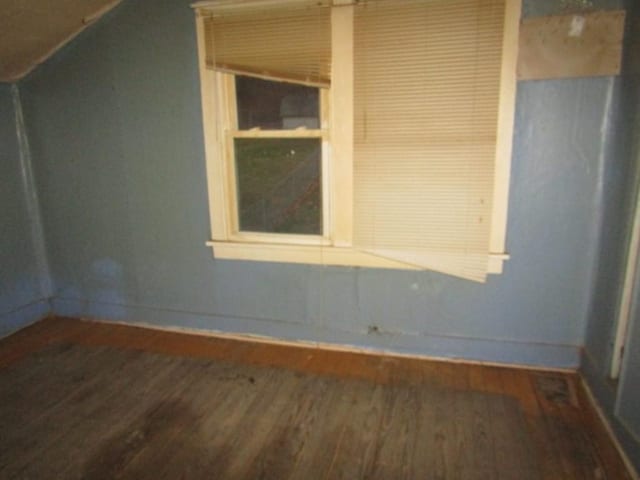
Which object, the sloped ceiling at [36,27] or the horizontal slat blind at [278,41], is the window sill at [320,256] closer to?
the horizontal slat blind at [278,41]

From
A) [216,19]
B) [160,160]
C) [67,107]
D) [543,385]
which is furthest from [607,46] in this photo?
[67,107]

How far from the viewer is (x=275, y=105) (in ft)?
8.75

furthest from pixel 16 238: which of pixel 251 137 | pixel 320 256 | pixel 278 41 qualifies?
pixel 278 41

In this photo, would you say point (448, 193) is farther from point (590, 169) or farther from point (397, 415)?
point (397, 415)

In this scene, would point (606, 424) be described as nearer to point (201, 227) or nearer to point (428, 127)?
point (428, 127)

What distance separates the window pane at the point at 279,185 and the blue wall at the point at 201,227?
28 cm

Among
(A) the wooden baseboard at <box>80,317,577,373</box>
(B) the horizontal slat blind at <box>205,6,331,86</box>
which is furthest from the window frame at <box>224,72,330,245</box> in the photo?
(A) the wooden baseboard at <box>80,317,577,373</box>

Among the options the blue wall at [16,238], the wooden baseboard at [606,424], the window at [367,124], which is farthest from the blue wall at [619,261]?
the blue wall at [16,238]

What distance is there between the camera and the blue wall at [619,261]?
1759 millimetres

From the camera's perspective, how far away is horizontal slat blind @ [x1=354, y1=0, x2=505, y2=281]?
2223 mm

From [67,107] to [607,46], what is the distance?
11.0ft

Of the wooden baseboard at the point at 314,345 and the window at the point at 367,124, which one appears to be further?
the wooden baseboard at the point at 314,345

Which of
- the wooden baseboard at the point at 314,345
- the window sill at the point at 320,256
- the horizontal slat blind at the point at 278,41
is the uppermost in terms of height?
the horizontal slat blind at the point at 278,41

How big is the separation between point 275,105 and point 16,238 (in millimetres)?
2239
